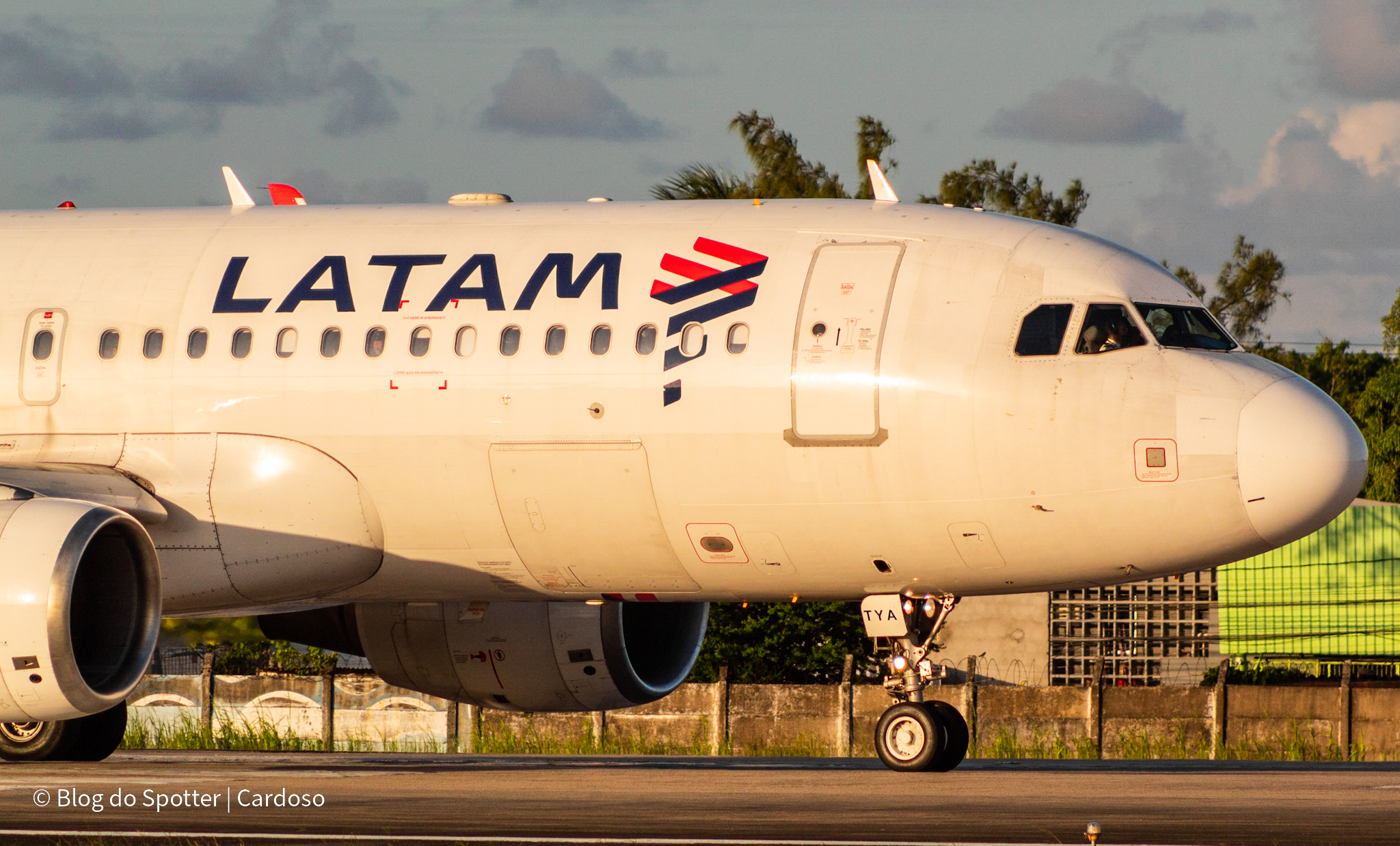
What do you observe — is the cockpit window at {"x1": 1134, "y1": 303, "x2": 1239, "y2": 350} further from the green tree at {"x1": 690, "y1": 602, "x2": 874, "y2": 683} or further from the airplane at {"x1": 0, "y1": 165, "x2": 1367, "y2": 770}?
the green tree at {"x1": 690, "y1": 602, "x2": 874, "y2": 683}

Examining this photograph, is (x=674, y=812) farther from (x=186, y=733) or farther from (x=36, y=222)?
(x=186, y=733)

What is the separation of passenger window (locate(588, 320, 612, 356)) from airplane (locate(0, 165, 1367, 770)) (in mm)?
17

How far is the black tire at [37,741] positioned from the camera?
18.9m

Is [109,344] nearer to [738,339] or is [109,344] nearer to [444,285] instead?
[444,285]

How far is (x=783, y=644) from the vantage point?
108 ft

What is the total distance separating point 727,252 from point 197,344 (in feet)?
14.4

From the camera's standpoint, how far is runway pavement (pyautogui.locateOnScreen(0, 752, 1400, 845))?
36.6 feet

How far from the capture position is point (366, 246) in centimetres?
1662

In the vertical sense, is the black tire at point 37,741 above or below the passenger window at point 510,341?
below

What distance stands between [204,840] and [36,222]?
8.95 meters

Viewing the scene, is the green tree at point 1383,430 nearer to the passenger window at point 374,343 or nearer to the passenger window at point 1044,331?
the passenger window at point 1044,331

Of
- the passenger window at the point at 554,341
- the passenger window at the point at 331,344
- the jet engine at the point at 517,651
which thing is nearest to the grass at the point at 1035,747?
the jet engine at the point at 517,651

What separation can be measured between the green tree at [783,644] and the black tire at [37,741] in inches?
575

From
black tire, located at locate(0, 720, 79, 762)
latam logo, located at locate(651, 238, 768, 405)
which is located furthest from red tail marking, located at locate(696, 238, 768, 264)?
black tire, located at locate(0, 720, 79, 762)
